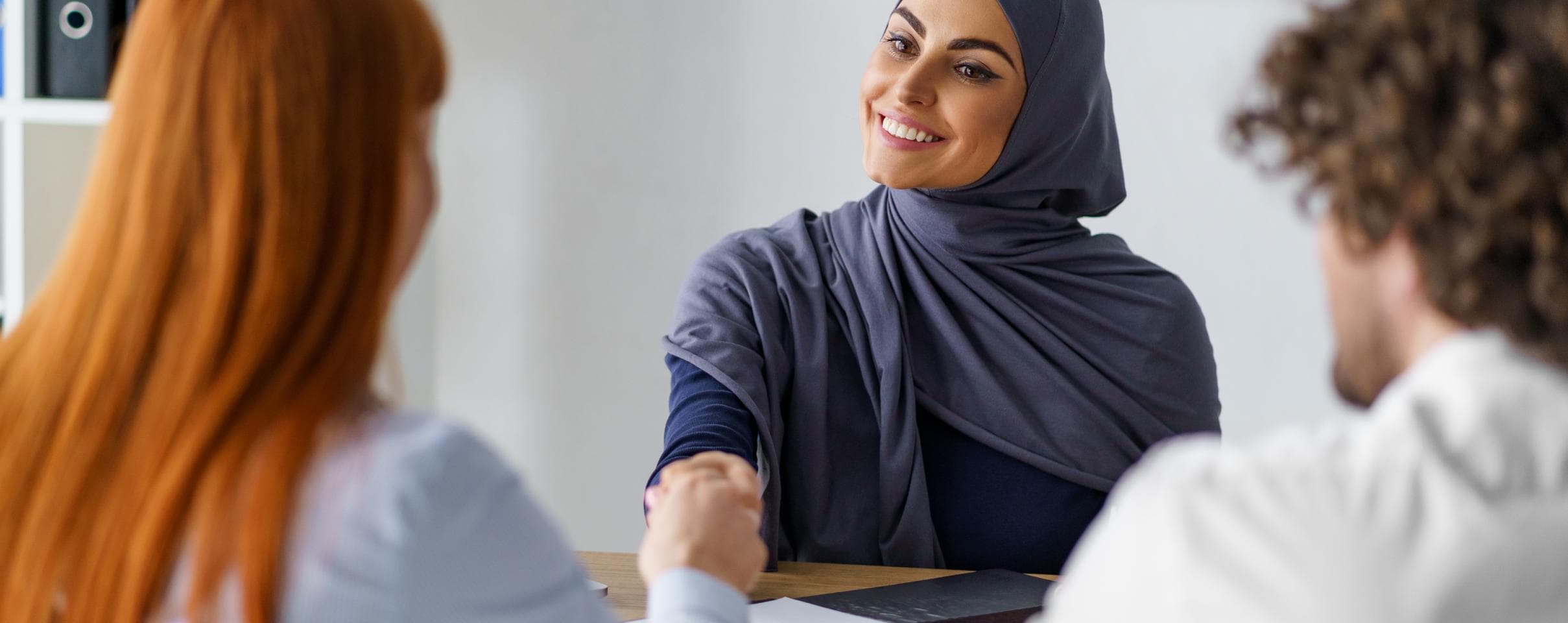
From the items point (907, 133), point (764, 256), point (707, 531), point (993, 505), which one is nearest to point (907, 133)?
point (907, 133)

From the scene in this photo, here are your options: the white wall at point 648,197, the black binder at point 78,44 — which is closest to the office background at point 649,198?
the white wall at point 648,197

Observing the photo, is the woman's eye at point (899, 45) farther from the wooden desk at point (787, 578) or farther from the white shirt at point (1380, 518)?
the white shirt at point (1380, 518)

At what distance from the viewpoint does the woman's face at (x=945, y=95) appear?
177cm

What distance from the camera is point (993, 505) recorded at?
5.67 ft

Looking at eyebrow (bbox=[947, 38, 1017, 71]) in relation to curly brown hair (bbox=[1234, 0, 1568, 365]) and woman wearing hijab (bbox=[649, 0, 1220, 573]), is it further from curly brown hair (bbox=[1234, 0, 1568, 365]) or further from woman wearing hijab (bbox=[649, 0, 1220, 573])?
curly brown hair (bbox=[1234, 0, 1568, 365])

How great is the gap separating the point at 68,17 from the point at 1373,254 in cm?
189

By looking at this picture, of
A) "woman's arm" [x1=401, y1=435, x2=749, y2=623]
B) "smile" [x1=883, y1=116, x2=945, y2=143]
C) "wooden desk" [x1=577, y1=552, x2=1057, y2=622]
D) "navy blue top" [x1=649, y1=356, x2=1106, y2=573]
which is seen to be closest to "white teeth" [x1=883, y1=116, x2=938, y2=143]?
"smile" [x1=883, y1=116, x2=945, y2=143]

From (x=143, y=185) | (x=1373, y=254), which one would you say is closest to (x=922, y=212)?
(x=1373, y=254)

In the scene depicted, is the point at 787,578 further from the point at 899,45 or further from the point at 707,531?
the point at 899,45

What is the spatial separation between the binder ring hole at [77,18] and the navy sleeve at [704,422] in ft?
3.46

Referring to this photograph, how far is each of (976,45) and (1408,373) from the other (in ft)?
3.71

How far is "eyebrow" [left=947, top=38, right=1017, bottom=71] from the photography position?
177 centimetres

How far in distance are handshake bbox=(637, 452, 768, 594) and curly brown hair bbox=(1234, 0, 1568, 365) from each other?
470 millimetres

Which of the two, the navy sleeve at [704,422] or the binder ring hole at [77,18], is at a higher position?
the binder ring hole at [77,18]
